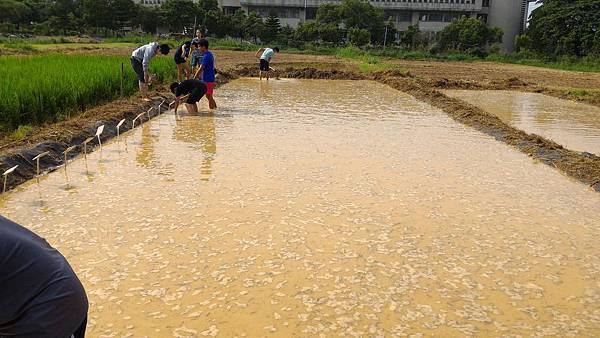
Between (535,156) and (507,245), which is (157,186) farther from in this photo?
(535,156)

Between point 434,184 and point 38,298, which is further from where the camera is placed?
point 434,184

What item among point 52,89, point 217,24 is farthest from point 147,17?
point 52,89

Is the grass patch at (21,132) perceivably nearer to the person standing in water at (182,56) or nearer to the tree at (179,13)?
the person standing in water at (182,56)

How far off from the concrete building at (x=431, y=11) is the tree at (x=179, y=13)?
1237 cm

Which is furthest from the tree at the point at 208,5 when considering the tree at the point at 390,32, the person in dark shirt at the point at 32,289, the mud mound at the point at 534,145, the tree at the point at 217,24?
the person in dark shirt at the point at 32,289

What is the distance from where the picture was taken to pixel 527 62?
130 ft

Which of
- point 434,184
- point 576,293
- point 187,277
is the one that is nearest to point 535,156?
point 434,184

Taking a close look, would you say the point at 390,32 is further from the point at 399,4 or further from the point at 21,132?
the point at 21,132

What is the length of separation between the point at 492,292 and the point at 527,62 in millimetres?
41223

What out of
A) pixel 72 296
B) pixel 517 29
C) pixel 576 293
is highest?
pixel 517 29

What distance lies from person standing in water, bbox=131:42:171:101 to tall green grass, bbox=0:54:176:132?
57 cm

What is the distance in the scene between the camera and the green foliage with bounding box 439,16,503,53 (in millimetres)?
49059

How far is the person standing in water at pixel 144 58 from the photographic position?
29.9 feet

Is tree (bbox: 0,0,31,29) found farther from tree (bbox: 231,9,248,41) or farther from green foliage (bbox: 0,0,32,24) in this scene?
tree (bbox: 231,9,248,41)
